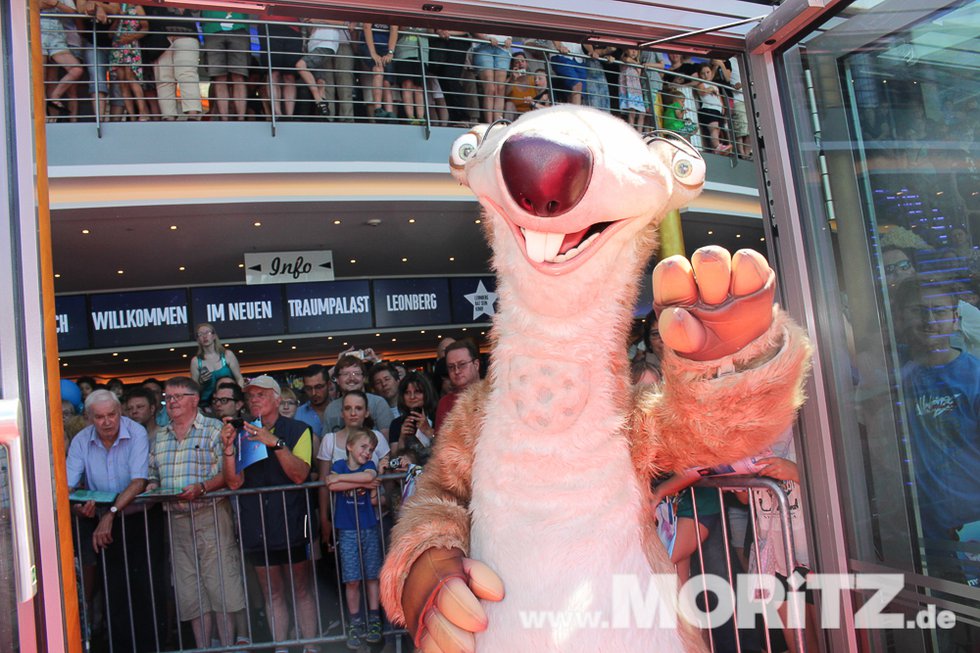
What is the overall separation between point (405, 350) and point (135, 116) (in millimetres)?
5660

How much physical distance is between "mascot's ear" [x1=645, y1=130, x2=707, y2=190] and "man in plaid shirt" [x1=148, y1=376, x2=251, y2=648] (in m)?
2.96

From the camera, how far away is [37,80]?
146 centimetres

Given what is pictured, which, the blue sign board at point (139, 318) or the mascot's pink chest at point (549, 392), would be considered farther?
the blue sign board at point (139, 318)

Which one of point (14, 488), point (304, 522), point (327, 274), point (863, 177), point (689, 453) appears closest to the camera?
point (14, 488)

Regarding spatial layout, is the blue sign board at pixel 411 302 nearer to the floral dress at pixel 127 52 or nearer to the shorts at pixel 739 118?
the floral dress at pixel 127 52

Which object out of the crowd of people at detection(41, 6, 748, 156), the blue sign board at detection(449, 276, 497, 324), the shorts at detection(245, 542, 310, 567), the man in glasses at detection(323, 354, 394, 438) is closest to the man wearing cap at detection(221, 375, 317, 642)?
the shorts at detection(245, 542, 310, 567)

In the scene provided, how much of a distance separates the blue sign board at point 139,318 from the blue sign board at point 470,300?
3.07 m

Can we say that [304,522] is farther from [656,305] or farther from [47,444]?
[656,305]

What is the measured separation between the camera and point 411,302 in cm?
921

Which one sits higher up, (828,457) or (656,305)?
(656,305)

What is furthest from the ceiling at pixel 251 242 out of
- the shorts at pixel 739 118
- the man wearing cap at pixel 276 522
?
the man wearing cap at pixel 276 522

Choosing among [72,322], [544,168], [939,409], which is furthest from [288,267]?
[939,409]

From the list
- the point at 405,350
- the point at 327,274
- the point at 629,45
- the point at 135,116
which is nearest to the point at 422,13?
the point at 629,45

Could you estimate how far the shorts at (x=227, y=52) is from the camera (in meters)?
6.06
